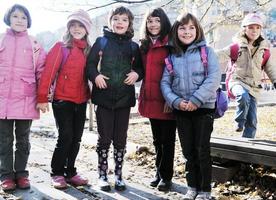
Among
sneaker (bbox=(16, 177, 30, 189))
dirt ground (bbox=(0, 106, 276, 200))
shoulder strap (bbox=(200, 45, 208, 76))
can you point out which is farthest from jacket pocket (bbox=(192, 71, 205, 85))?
sneaker (bbox=(16, 177, 30, 189))

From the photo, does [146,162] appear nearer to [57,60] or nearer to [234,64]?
[234,64]

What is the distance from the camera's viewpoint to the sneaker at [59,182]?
14.5ft

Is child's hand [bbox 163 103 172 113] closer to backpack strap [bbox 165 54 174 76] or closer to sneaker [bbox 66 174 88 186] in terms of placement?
backpack strap [bbox 165 54 174 76]

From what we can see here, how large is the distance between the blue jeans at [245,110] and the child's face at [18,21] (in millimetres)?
2568

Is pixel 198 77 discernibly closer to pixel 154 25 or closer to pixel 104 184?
pixel 154 25

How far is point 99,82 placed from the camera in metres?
4.21

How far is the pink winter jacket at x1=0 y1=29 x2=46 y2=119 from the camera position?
4281 millimetres

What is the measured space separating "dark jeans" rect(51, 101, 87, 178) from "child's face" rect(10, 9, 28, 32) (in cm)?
84

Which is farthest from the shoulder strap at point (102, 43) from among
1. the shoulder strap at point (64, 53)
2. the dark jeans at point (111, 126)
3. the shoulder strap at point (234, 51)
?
the shoulder strap at point (234, 51)

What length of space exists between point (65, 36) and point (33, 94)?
699mm

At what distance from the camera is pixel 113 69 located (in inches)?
171

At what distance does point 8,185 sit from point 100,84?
1.38m

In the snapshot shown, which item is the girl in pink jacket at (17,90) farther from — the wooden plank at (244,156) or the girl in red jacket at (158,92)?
the wooden plank at (244,156)

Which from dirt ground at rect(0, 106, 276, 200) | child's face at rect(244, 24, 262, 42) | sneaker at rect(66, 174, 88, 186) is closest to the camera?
dirt ground at rect(0, 106, 276, 200)
